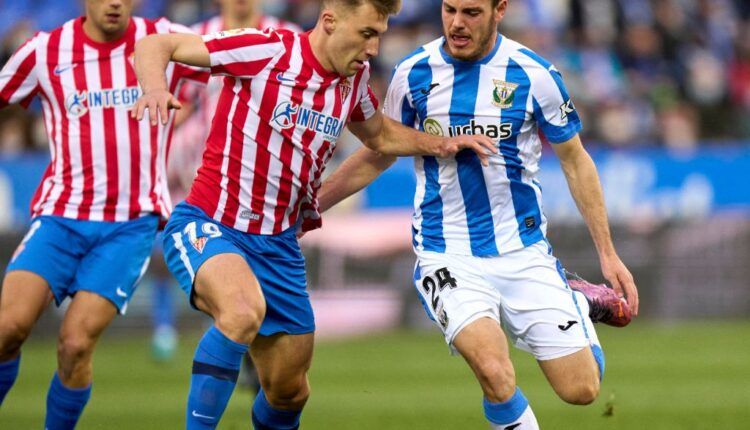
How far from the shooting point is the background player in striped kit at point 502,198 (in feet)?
21.5

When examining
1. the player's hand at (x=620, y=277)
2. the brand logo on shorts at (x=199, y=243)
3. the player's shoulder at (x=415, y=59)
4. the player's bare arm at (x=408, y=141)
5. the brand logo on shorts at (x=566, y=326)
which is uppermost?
the player's shoulder at (x=415, y=59)

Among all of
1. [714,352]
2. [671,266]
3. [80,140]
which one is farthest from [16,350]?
[671,266]

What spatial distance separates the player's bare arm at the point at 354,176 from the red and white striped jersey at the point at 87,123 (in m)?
1.10

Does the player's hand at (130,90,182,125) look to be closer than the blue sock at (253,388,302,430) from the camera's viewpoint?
Yes

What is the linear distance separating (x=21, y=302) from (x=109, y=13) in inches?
67.0

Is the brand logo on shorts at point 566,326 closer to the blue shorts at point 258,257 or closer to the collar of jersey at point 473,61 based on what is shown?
the blue shorts at point 258,257

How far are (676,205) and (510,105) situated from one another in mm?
8732

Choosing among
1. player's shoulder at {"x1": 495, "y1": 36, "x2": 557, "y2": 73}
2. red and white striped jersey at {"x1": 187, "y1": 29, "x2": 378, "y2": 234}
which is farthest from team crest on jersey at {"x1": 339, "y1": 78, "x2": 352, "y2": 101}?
player's shoulder at {"x1": 495, "y1": 36, "x2": 557, "y2": 73}

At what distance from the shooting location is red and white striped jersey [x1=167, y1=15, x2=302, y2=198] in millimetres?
8867

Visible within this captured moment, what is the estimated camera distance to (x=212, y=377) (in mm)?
5859

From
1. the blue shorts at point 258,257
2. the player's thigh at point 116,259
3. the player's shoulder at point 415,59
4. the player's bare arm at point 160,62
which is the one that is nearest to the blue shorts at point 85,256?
the player's thigh at point 116,259

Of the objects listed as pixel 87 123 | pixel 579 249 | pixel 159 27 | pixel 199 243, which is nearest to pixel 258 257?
pixel 199 243

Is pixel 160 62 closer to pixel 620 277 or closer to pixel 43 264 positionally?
pixel 43 264

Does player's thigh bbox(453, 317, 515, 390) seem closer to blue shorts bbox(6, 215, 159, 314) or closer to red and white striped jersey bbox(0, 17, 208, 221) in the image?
blue shorts bbox(6, 215, 159, 314)
